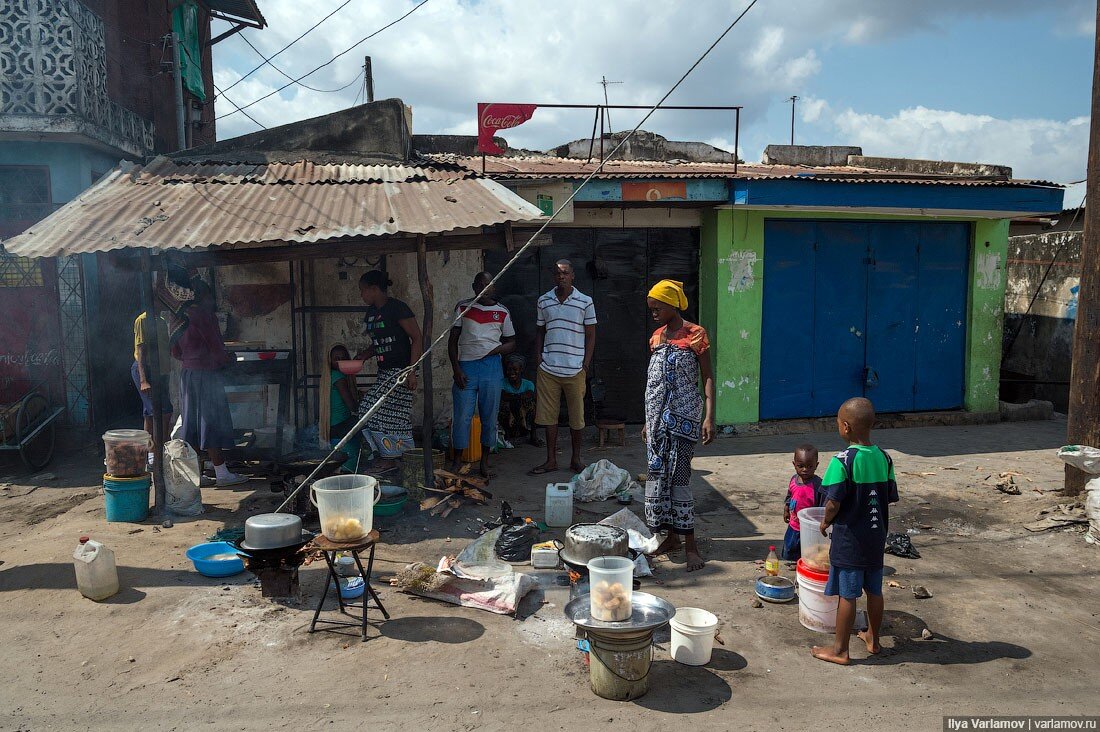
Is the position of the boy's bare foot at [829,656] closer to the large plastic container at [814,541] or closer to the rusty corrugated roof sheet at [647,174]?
the large plastic container at [814,541]

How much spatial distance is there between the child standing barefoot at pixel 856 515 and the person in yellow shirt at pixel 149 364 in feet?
17.5

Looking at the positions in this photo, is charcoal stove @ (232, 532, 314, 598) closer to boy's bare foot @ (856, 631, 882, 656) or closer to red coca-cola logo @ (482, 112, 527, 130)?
boy's bare foot @ (856, 631, 882, 656)

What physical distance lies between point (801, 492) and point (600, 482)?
7.31ft

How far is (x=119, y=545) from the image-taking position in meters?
5.54

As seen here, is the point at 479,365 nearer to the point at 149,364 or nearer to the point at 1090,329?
the point at 149,364

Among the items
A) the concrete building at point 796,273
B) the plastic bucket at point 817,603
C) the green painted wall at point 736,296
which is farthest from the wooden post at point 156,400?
the green painted wall at point 736,296

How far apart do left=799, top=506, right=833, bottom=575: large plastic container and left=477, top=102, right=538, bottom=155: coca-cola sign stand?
6.05m

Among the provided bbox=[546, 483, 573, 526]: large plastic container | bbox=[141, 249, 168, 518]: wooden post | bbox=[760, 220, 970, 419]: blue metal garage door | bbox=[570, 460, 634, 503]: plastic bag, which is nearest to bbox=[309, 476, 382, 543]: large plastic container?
bbox=[546, 483, 573, 526]: large plastic container

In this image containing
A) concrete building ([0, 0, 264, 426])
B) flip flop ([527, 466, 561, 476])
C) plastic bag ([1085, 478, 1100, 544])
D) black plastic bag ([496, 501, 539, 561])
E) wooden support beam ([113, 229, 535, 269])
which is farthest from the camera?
concrete building ([0, 0, 264, 426])

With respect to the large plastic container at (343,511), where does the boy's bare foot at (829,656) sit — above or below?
below

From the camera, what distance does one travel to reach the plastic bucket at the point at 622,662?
346 centimetres

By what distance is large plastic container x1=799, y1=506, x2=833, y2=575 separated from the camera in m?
4.15

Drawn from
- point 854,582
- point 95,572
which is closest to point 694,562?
point 854,582

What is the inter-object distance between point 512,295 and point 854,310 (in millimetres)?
4597
